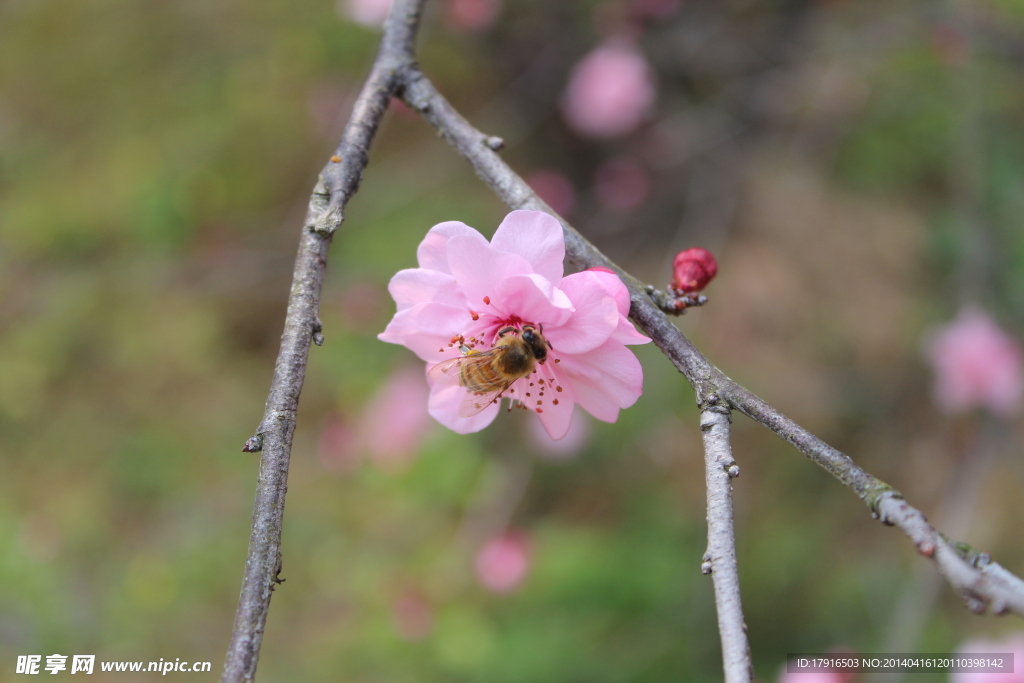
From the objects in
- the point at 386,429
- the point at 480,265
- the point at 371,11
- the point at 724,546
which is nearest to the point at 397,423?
the point at 386,429

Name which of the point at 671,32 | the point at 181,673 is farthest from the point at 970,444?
the point at 181,673

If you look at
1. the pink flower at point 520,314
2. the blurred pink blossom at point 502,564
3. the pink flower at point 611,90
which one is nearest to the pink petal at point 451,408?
the pink flower at point 520,314

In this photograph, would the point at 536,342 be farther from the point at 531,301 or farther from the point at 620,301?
the point at 620,301

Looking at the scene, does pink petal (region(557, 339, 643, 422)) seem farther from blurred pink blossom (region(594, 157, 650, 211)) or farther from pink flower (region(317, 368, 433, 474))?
blurred pink blossom (region(594, 157, 650, 211))

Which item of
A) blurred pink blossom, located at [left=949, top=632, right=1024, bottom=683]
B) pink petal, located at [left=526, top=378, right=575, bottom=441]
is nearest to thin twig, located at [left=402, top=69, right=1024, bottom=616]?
pink petal, located at [left=526, top=378, right=575, bottom=441]

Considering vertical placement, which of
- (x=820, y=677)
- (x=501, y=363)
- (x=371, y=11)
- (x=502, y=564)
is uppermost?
(x=371, y=11)

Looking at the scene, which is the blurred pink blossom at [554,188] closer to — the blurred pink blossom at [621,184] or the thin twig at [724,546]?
the blurred pink blossom at [621,184]
